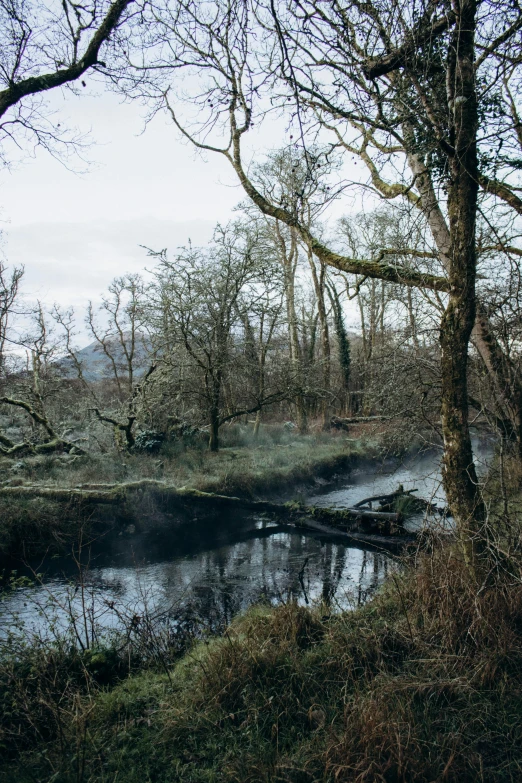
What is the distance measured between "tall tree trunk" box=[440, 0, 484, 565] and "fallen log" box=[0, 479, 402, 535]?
6.13 m

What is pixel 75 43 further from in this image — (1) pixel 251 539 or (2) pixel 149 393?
(2) pixel 149 393

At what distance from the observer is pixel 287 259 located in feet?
75.4

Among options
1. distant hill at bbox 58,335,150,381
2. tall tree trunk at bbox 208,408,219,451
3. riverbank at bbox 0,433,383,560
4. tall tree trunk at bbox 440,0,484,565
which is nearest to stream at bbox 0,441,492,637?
riverbank at bbox 0,433,383,560

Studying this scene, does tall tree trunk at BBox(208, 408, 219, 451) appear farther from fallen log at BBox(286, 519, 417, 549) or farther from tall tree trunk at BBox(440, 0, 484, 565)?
tall tree trunk at BBox(440, 0, 484, 565)

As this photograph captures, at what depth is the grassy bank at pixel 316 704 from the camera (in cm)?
303

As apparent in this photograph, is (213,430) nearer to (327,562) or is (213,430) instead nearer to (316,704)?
(327,562)

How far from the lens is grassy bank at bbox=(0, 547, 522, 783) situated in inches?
119

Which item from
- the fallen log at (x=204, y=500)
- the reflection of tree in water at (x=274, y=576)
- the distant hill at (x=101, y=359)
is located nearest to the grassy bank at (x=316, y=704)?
the reflection of tree in water at (x=274, y=576)

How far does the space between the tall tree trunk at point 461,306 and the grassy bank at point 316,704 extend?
52 centimetres

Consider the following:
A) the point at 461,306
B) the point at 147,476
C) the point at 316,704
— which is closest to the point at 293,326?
the point at 147,476

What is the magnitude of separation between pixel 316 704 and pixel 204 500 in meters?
10.1

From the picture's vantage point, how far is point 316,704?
3.63 metres

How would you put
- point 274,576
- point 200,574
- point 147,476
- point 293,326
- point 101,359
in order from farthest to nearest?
1. point 101,359
2. point 293,326
3. point 147,476
4. point 200,574
5. point 274,576

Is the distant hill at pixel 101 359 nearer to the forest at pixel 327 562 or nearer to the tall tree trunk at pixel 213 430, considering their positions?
the tall tree trunk at pixel 213 430
